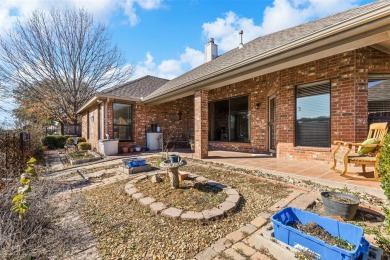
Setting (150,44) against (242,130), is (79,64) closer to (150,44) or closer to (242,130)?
(150,44)

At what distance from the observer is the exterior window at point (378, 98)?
4.53 m

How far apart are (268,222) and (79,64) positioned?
17.9 meters

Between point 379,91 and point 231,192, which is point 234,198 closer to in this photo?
point 231,192

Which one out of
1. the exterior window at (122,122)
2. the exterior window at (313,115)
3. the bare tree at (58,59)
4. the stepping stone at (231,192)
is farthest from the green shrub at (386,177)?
the bare tree at (58,59)

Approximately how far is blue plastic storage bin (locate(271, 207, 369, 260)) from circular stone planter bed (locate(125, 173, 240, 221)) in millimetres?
811

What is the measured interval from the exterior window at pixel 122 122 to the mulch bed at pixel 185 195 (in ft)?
19.2

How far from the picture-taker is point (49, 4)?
12727 mm

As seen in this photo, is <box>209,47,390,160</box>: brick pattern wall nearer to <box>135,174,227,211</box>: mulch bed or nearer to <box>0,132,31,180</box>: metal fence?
<box>135,174,227,211</box>: mulch bed

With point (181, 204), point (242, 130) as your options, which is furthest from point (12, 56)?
point (181, 204)

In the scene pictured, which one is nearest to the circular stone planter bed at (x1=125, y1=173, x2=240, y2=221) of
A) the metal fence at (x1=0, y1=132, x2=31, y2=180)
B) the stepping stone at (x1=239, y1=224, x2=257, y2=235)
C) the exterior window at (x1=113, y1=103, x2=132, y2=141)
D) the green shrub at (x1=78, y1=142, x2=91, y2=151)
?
the stepping stone at (x1=239, y1=224, x2=257, y2=235)

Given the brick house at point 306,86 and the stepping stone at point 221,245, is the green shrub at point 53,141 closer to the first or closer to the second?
the brick house at point 306,86

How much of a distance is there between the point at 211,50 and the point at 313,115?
8.40 meters

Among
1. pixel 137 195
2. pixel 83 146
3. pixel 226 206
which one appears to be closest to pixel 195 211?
pixel 226 206

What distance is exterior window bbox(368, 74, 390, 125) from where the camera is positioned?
4531 mm
